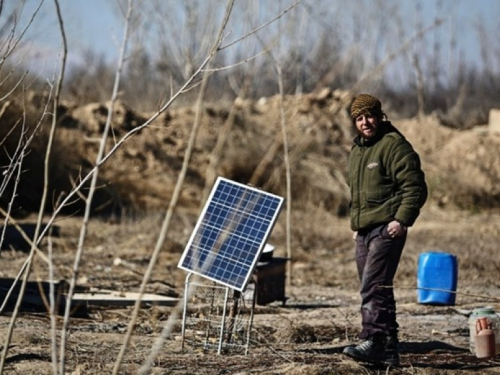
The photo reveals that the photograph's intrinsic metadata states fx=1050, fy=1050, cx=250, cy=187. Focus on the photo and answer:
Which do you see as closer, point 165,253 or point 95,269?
point 95,269

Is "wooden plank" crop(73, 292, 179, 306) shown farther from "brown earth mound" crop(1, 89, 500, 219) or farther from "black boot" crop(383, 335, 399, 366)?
"brown earth mound" crop(1, 89, 500, 219)

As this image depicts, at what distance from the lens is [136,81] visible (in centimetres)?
6116

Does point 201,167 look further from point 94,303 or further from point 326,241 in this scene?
point 94,303

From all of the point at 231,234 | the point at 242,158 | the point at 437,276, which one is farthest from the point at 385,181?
the point at 242,158

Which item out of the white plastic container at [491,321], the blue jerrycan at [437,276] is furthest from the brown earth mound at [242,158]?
the white plastic container at [491,321]

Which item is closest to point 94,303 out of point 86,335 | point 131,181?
point 86,335

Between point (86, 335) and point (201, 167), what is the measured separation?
57.9 feet

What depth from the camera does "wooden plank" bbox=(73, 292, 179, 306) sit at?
1017cm

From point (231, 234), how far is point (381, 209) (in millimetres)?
1056

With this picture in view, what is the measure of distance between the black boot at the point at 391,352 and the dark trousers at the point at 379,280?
0.05m

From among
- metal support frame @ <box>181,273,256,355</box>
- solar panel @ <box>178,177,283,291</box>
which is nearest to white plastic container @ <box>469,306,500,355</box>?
metal support frame @ <box>181,273,256,355</box>

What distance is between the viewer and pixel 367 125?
23.6 ft

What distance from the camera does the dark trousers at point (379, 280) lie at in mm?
7109

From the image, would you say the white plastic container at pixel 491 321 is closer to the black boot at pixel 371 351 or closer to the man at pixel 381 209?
the man at pixel 381 209
